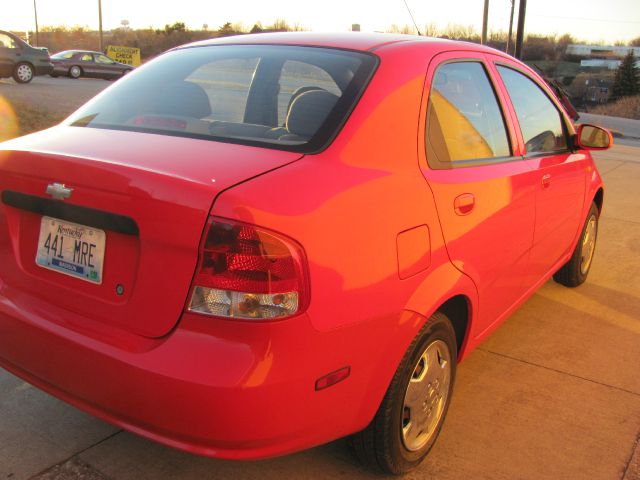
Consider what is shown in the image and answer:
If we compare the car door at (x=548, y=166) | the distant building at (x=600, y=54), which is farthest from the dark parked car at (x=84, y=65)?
the distant building at (x=600, y=54)

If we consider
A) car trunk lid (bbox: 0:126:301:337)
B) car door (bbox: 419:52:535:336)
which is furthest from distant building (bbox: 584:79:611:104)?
car trunk lid (bbox: 0:126:301:337)

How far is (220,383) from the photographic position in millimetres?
2014

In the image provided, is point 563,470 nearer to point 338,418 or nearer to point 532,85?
point 338,418

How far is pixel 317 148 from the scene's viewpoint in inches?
95.0

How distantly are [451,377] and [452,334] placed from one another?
22cm

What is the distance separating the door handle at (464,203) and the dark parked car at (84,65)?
33.9 m

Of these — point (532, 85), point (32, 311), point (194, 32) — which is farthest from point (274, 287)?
point (194, 32)

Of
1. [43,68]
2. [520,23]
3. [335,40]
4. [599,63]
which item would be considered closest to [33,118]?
[335,40]

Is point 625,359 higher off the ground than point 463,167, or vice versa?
point 463,167

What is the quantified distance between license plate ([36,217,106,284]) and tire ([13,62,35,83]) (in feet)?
77.6

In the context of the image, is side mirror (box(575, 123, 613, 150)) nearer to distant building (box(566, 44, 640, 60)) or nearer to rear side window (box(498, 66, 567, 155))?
rear side window (box(498, 66, 567, 155))

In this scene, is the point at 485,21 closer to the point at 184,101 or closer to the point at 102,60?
the point at 102,60

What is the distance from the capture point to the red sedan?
81.3 inches

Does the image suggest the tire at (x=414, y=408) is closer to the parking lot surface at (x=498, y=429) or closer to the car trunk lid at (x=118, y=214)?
the parking lot surface at (x=498, y=429)
